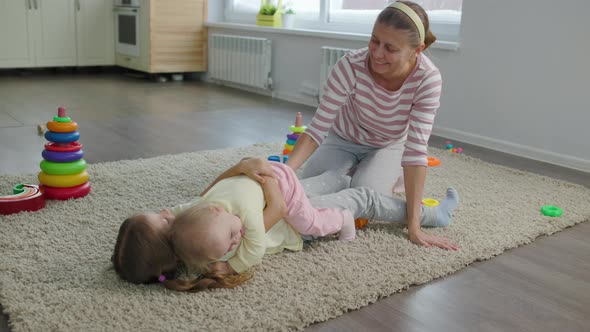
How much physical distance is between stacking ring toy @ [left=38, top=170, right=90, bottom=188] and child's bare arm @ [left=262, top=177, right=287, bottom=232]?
2.85 feet

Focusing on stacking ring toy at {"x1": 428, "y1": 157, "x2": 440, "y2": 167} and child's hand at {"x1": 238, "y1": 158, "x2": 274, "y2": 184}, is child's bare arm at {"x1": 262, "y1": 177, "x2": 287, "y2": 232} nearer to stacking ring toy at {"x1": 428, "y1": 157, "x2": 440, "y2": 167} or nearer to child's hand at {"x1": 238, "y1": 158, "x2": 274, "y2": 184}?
child's hand at {"x1": 238, "y1": 158, "x2": 274, "y2": 184}

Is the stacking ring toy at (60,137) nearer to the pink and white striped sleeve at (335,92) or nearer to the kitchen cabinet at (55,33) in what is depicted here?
the pink and white striped sleeve at (335,92)

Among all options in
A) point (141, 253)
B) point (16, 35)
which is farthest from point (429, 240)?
point (16, 35)

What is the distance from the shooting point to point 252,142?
317cm

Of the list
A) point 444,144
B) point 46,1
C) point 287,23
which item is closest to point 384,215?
point 444,144

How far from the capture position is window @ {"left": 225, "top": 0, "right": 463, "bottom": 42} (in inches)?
143

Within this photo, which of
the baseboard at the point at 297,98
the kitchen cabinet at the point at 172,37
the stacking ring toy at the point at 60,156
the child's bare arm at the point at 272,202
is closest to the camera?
the child's bare arm at the point at 272,202

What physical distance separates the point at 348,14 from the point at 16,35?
3268 mm

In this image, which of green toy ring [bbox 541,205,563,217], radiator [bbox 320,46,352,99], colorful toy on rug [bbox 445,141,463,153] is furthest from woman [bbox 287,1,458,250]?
radiator [bbox 320,46,352,99]

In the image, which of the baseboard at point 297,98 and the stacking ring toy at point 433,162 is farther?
the baseboard at point 297,98

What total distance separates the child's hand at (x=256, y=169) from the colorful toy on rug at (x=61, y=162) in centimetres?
79

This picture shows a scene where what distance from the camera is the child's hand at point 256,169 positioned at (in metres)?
1.52

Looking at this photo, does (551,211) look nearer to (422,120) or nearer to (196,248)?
(422,120)

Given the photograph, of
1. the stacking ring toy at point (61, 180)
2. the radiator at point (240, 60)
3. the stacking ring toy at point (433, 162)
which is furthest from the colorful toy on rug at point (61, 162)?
the radiator at point (240, 60)
